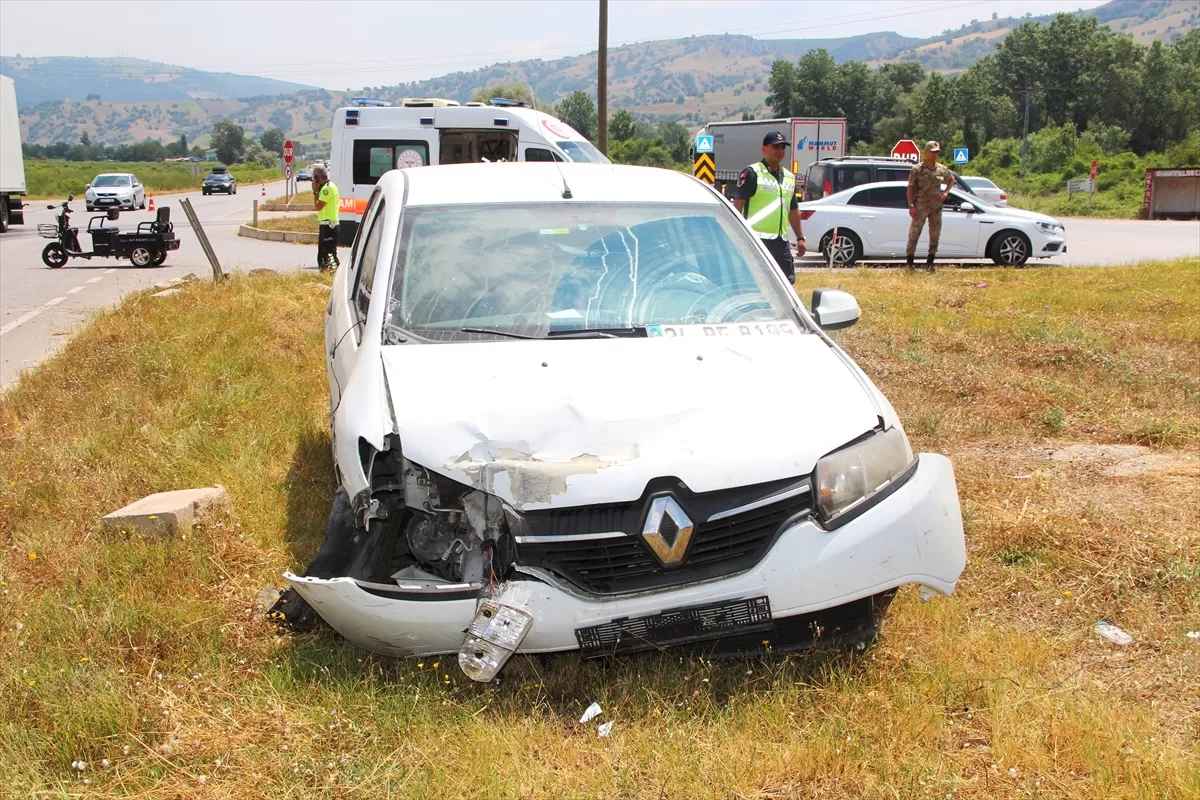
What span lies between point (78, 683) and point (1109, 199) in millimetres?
44234

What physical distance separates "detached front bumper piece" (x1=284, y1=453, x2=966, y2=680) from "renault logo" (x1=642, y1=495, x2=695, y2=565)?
0.13 m

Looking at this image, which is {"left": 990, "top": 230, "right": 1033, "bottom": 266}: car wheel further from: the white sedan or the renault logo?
the renault logo

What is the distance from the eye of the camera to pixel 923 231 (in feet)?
60.4

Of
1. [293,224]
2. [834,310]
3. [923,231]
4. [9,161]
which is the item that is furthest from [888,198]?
[9,161]

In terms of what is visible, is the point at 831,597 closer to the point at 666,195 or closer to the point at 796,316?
the point at 796,316

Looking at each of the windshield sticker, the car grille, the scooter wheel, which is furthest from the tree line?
the car grille

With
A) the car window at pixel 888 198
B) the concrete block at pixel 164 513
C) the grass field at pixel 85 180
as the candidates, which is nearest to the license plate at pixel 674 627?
the concrete block at pixel 164 513

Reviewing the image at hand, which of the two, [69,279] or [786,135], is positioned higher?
[786,135]

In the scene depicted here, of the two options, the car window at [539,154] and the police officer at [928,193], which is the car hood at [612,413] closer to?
the police officer at [928,193]

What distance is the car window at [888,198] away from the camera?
18.4 m

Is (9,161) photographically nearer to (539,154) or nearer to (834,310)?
(539,154)

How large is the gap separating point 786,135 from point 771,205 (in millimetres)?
32679

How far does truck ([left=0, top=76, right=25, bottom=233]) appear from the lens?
28.2 m

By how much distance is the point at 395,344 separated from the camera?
4148 millimetres
